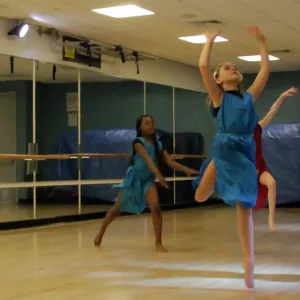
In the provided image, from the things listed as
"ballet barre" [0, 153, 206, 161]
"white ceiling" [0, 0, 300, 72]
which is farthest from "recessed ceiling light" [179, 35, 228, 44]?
"ballet barre" [0, 153, 206, 161]

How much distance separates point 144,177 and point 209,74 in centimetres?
206

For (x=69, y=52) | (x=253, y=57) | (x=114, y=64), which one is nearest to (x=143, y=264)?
(x=69, y=52)

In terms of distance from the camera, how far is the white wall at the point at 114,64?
8.11 m

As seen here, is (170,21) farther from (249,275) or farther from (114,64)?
(249,275)

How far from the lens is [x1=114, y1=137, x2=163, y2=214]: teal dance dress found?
584 centimetres

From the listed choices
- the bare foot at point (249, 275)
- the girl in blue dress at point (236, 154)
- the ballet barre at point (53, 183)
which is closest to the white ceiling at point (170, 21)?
the ballet barre at point (53, 183)

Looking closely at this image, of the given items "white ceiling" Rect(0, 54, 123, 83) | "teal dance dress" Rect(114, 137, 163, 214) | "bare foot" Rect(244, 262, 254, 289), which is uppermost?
"white ceiling" Rect(0, 54, 123, 83)

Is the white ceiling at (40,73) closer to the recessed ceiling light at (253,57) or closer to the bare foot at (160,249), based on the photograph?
the recessed ceiling light at (253,57)

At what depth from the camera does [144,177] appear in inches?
230

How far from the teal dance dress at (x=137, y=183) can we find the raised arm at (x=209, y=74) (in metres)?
1.87

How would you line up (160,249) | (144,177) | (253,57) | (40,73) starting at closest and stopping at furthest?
(160,249) < (144,177) < (40,73) < (253,57)

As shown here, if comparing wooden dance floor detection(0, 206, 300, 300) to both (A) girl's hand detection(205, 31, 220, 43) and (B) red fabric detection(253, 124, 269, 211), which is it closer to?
(B) red fabric detection(253, 124, 269, 211)

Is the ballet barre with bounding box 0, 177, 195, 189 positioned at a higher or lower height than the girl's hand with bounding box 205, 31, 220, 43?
lower

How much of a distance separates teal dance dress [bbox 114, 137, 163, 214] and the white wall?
2.97 meters
